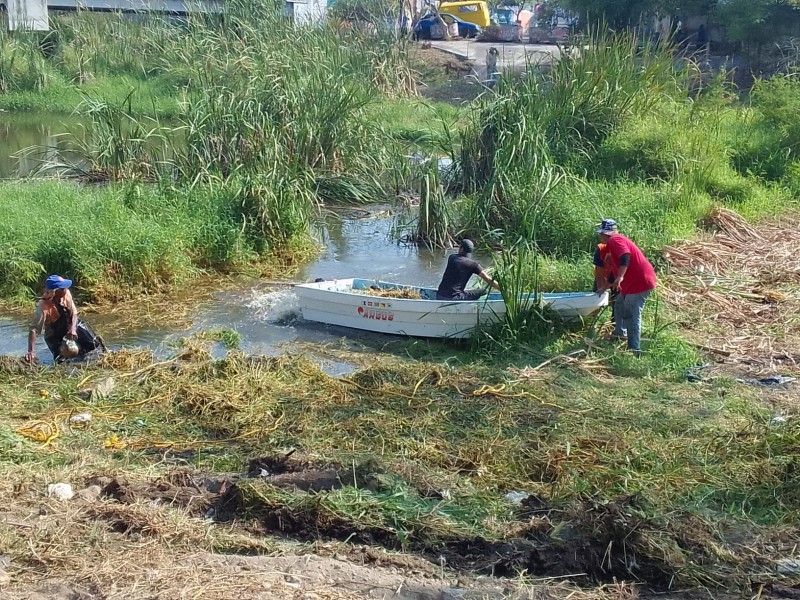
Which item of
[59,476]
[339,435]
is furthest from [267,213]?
[59,476]

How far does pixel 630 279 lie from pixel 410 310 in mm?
2535

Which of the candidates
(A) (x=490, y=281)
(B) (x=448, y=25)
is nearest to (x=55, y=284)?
(A) (x=490, y=281)

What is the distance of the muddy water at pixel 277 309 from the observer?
11.1m

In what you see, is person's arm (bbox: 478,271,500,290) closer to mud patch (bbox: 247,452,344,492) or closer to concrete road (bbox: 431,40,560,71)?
mud patch (bbox: 247,452,344,492)

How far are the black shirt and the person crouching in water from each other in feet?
13.0

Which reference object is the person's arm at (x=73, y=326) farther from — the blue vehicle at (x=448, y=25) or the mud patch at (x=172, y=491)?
the blue vehicle at (x=448, y=25)

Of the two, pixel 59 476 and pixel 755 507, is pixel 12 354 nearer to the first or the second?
pixel 59 476

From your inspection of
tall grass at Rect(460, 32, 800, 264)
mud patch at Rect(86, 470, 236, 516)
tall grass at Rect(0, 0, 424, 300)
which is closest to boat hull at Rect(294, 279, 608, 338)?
tall grass at Rect(0, 0, 424, 300)

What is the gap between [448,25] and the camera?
44.6 meters

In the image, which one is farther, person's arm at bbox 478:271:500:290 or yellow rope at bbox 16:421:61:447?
person's arm at bbox 478:271:500:290

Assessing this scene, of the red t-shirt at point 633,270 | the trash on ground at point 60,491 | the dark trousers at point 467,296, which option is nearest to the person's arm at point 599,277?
the red t-shirt at point 633,270

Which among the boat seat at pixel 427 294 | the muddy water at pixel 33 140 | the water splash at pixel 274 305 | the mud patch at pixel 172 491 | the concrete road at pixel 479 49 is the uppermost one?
the concrete road at pixel 479 49

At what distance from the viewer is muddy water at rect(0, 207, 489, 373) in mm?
11078

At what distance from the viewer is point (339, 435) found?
789 centimetres
